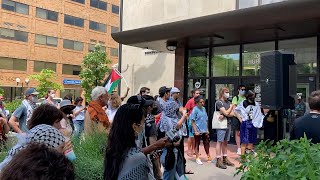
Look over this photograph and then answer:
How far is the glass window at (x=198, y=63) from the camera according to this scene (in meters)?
13.5

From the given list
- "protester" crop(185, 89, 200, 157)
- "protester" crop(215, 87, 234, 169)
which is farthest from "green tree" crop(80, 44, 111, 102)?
"protester" crop(215, 87, 234, 169)

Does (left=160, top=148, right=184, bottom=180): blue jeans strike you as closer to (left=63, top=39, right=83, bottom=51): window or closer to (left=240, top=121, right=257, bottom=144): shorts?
(left=240, top=121, right=257, bottom=144): shorts

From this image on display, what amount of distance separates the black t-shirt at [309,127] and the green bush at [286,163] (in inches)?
57.5

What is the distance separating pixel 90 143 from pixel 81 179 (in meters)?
0.71

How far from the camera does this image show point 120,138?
277 cm

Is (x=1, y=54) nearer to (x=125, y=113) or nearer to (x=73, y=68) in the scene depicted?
(x=73, y=68)

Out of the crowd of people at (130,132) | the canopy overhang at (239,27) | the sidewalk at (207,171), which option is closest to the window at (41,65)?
the canopy overhang at (239,27)

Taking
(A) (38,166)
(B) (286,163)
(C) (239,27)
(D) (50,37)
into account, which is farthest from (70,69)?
(A) (38,166)

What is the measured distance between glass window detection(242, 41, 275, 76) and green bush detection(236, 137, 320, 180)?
942cm

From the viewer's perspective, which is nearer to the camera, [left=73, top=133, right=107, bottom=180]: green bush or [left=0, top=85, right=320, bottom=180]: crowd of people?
[left=0, top=85, right=320, bottom=180]: crowd of people

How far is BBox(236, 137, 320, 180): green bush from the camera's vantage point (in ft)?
7.62

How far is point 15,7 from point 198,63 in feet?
136

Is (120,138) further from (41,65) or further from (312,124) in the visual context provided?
(41,65)

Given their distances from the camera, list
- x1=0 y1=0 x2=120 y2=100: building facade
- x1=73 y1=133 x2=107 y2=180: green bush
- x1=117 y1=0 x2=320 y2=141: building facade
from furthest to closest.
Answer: x1=0 y1=0 x2=120 y2=100: building facade, x1=117 y1=0 x2=320 y2=141: building facade, x1=73 y1=133 x2=107 y2=180: green bush
